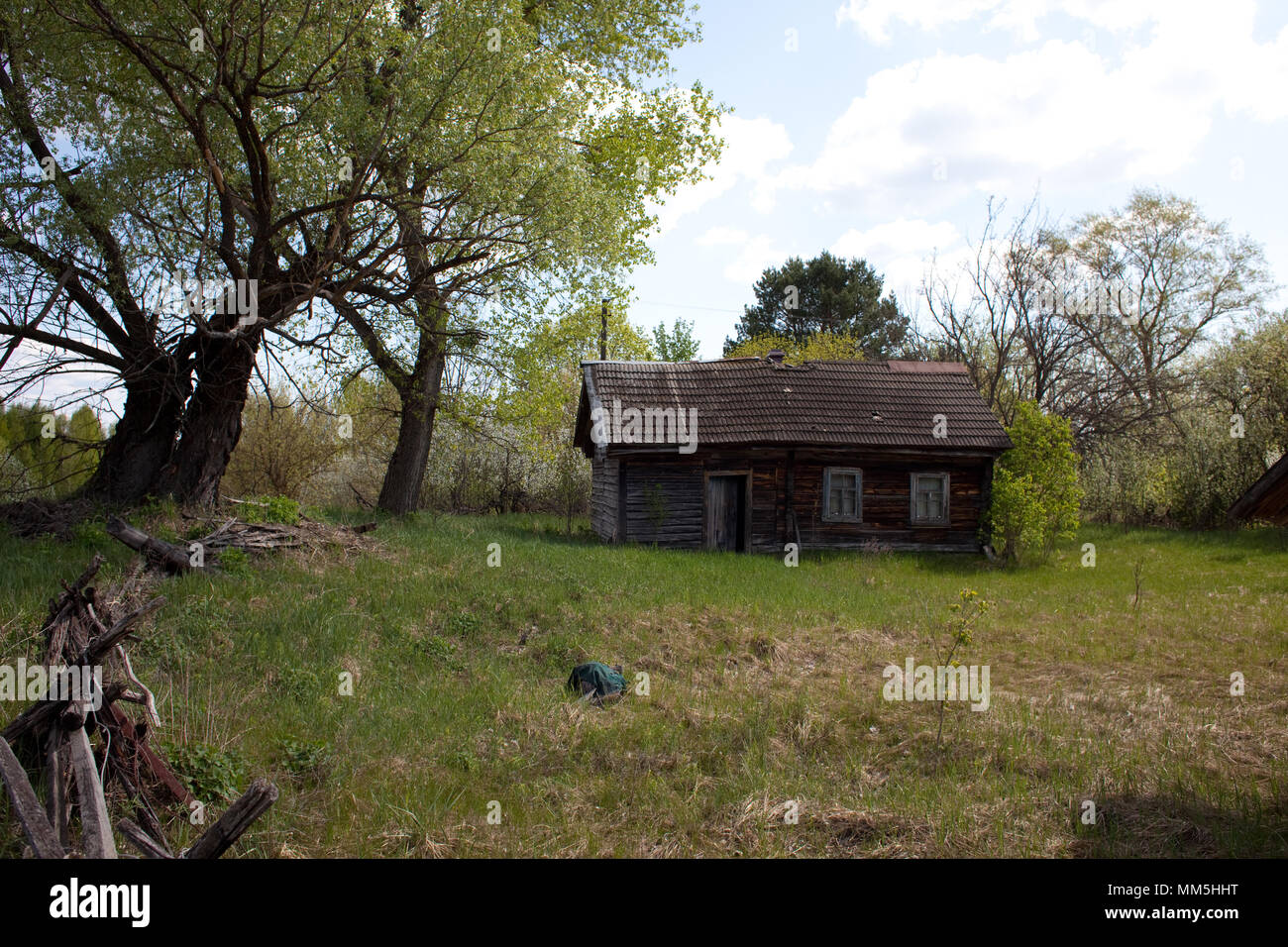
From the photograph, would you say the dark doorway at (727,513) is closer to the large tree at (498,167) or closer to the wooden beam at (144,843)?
the large tree at (498,167)

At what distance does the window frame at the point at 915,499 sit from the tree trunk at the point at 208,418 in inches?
610

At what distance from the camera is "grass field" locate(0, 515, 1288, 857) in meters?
5.33

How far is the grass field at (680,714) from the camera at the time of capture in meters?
5.33

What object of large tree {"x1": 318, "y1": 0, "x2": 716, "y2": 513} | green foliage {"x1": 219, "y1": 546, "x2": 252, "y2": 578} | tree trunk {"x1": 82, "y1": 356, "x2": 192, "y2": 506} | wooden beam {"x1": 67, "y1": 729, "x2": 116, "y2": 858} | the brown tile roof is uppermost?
large tree {"x1": 318, "y1": 0, "x2": 716, "y2": 513}

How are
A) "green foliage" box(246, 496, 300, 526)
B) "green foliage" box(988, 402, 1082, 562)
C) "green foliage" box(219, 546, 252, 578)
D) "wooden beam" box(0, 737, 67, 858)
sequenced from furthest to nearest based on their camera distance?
1. "green foliage" box(988, 402, 1082, 562)
2. "green foliage" box(246, 496, 300, 526)
3. "green foliage" box(219, 546, 252, 578)
4. "wooden beam" box(0, 737, 67, 858)

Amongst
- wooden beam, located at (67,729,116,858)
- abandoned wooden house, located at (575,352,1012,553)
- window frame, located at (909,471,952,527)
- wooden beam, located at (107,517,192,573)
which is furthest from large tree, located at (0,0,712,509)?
window frame, located at (909,471,952,527)

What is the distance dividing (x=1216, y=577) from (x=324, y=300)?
18.1 metres

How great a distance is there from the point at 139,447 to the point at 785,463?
13.8 m

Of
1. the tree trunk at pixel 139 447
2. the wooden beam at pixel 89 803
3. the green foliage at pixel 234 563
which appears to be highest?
the tree trunk at pixel 139 447

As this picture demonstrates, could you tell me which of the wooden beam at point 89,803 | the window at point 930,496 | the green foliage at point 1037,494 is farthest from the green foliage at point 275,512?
the green foliage at point 1037,494

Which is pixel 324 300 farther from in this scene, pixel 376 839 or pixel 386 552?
pixel 376 839

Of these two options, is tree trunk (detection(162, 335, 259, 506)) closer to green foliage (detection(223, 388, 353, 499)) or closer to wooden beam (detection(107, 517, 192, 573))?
wooden beam (detection(107, 517, 192, 573))

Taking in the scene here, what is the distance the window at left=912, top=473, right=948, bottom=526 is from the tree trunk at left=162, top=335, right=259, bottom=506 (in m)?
15.7
